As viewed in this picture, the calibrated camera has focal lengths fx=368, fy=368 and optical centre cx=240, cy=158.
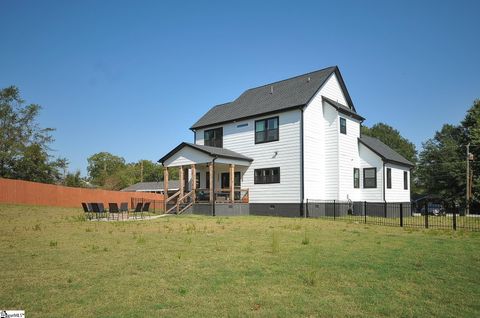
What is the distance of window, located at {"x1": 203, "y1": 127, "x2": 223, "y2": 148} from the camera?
102 feet

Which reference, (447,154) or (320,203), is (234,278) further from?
(447,154)

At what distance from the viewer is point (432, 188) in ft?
176

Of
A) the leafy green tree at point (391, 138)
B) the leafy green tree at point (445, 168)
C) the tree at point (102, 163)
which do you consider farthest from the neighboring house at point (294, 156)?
the tree at point (102, 163)

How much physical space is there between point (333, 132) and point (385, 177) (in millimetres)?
5590

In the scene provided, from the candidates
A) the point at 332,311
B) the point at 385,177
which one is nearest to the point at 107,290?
the point at 332,311

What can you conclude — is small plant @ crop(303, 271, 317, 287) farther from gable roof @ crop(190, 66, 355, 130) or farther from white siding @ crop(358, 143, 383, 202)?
white siding @ crop(358, 143, 383, 202)

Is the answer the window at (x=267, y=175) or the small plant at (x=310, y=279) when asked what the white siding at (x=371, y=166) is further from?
the small plant at (x=310, y=279)

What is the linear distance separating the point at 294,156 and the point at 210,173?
5.98 meters

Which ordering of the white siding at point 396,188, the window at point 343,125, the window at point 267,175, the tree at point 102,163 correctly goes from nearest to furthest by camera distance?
the window at point 267,175 < the window at point 343,125 < the white siding at point 396,188 < the tree at point 102,163

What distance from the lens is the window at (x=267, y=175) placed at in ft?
87.4

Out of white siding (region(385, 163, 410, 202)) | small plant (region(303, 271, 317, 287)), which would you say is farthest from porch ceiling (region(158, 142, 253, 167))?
small plant (region(303, 271, 317, 287))

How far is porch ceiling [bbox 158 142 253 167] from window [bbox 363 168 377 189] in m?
9.10

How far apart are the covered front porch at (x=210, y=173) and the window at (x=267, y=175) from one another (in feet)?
3.71

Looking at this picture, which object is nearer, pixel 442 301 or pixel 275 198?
pixel 442 301
